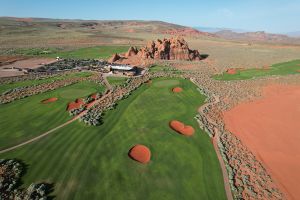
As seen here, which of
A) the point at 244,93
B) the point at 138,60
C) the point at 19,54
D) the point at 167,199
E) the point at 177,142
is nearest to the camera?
the point at 167,199

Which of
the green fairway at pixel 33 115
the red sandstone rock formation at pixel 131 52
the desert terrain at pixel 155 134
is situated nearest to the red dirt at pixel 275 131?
the desert terrain at pixel 155 134

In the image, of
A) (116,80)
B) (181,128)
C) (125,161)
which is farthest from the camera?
(116,80)

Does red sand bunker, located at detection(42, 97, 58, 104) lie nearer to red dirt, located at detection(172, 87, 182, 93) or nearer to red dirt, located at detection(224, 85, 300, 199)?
red dirt, located at detection(172, 87, 182, 93)

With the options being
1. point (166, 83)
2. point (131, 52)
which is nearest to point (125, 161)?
point (166, 83)

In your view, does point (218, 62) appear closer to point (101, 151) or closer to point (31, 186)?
point (101, 151)

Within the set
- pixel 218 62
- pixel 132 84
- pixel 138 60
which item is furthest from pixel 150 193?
pixel 218 62

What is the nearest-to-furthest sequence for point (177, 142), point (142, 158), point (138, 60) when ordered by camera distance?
point (142, 158)
point (177, 142)
point (138, 60)

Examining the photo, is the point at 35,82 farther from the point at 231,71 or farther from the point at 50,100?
the point at 231,71
